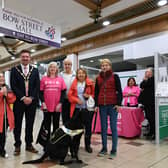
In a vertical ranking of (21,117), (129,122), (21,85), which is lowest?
(129,122)

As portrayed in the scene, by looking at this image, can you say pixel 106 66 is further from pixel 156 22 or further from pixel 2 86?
pixel 156 22

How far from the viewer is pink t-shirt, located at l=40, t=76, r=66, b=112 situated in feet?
9.20

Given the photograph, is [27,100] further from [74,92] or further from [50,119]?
[74,92]

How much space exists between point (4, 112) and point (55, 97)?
0.73 meters

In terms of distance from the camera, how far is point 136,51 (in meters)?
5.70

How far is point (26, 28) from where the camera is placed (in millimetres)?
3613

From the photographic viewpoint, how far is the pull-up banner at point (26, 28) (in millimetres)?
3344

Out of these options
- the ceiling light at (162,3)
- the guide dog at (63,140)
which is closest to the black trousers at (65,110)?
the guide dog at (63,140)

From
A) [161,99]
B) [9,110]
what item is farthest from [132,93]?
[9,110]

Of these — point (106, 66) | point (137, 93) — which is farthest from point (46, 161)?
point (137, 93)

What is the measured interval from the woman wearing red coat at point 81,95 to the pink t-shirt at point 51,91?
18 centimetres

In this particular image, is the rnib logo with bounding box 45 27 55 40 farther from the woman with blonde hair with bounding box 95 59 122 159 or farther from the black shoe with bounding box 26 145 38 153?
the black shoe with bounding box 26 145 38 153

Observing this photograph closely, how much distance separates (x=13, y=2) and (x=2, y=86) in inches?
84.4

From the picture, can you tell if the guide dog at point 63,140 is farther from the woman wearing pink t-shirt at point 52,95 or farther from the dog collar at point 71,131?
the woman wearing pink t-shirt at point 52,95
